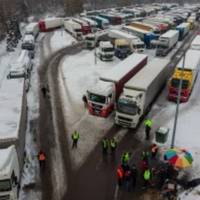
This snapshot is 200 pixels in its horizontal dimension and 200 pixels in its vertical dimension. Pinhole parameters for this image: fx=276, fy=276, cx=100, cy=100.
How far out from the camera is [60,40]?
52.4 m

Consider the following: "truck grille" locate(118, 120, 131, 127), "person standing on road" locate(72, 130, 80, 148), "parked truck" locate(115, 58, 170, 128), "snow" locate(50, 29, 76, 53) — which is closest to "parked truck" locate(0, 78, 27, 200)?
"person standing on road" locate(72, 130, 80, 148)

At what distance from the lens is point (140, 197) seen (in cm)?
1509

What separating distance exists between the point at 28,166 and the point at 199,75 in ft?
77.1

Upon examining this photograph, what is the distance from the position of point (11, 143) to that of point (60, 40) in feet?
131

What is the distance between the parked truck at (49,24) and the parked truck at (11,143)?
40817 millimetres

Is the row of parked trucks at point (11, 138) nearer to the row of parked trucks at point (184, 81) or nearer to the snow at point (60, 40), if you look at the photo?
the row of parked trucks at point (184, 81)

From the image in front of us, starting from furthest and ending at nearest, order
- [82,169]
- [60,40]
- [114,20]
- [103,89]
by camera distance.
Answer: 1. [114,20]
2. [60,40]
3. [103,89]
4. [82,169]

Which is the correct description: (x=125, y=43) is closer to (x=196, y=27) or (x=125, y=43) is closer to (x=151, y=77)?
(x=151, y=77)

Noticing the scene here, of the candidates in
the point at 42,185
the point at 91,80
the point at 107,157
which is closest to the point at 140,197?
the point at 107,157

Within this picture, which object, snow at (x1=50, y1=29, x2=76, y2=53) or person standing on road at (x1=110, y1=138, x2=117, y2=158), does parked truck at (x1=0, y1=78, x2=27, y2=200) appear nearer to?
person standing on road at (x1=110, y1=138, x2=117, y2=158)

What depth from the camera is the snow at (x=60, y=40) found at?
47.8m

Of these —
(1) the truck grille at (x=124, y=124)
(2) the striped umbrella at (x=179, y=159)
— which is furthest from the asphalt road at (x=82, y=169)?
(2) the striped umbrella at (x=179, y=159)

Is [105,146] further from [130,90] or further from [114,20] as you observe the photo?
[114,20]

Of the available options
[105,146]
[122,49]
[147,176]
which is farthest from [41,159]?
[122,49]
